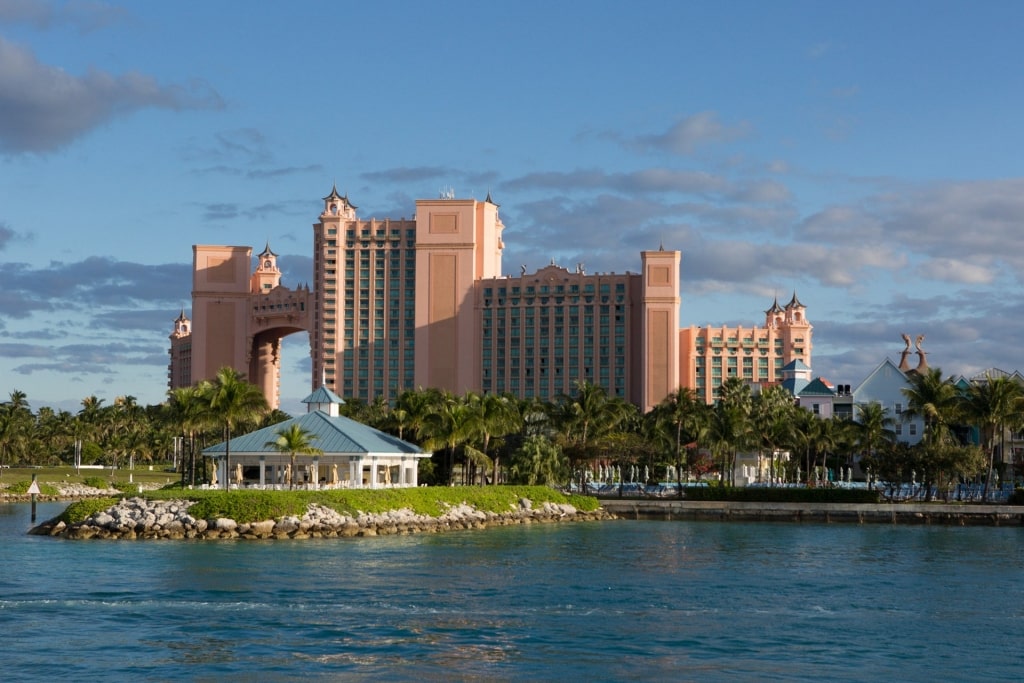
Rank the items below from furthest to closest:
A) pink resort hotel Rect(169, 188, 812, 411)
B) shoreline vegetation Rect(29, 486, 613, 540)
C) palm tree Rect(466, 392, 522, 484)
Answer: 1. pink resort hotel Rect(169, 188, 812, 411)
2. palm tree Rect(466, 392, 522, 484)
3. shoreline vegetation Rect(29, 486, 613, 540)

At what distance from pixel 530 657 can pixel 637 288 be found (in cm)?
14568

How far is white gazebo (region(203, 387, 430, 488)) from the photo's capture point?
7150 centimetres

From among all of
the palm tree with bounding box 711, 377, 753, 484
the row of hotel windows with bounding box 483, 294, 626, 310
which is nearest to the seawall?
the palm tree with bounding box 711, 377, 753, 484

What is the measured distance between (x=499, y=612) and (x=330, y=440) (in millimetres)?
36105

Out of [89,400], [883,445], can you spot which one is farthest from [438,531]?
[89,400]

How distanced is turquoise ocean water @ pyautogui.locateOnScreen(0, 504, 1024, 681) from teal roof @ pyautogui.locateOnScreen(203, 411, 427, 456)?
44.4ft

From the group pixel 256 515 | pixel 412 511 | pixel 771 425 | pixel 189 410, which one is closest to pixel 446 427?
pixel 412 511

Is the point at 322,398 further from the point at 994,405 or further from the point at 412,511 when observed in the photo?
the point at 994,405

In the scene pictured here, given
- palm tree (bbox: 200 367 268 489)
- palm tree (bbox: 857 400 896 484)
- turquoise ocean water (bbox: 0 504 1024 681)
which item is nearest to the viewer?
turquoise ocean water (bbox: 0 504 1024 681)

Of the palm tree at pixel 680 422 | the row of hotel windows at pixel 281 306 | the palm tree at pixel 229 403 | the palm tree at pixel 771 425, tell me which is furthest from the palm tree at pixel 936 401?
the row of hotel windows at pixel 281 306

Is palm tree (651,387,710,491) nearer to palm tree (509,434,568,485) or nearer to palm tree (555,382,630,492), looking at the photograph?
palm tree (555,382,630,492)

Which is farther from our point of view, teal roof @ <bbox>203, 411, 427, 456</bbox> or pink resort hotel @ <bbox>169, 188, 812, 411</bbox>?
pink resort hotel @ <bbox>169, 188, 812, 411</bbox>

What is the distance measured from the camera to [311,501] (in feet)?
206

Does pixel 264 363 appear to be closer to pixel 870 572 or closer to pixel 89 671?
pixel 870 572
